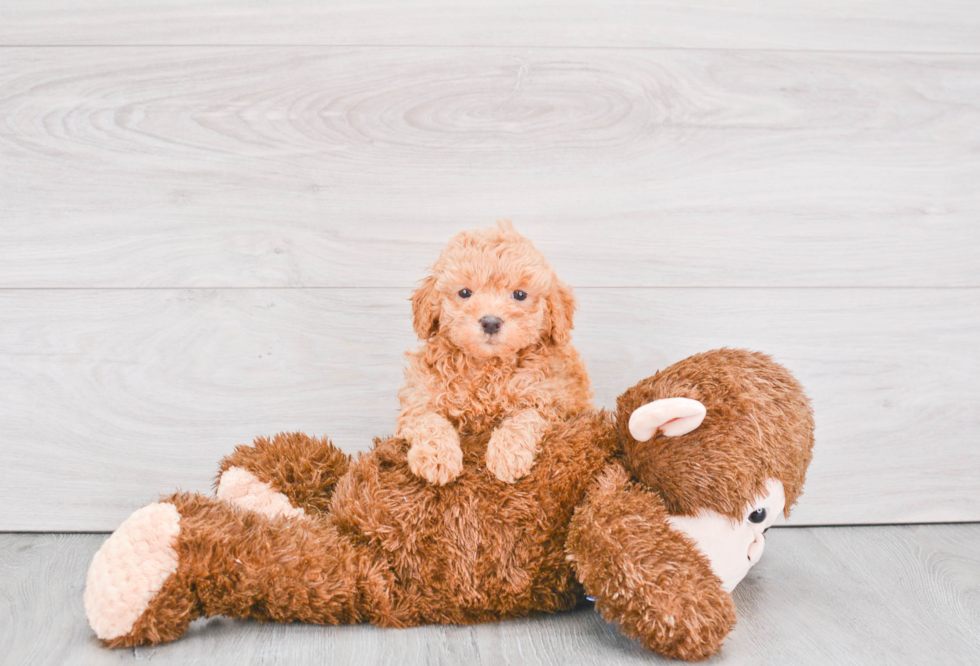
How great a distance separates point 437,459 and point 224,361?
471mm

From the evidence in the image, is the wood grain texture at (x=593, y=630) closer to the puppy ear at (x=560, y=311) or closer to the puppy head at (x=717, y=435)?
the puppy head at (x=717, y=435)

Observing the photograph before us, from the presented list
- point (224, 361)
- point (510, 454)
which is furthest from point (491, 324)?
point (224, 361)

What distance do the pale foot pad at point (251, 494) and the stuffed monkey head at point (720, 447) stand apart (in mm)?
402

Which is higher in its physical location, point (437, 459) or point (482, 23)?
point (482, 23)

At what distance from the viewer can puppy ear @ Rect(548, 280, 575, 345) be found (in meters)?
0.81

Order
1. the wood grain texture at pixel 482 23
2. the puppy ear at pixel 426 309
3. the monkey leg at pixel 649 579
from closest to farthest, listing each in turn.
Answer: the monkey leg at pixel 649 579
the puppy ear at pixel 426 309
the wood grain texture at pixel 482 23

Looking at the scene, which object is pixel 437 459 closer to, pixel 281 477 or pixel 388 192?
pixel 281 477

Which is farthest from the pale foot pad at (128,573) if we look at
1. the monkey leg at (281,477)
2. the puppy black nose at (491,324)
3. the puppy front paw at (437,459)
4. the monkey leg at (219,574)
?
the puppy black nose at (491,324)

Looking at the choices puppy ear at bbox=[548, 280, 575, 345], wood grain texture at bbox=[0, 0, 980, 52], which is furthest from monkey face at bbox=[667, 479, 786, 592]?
wood grain texture at bbox=[0, 0, 980, 52]

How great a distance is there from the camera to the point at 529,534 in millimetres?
775

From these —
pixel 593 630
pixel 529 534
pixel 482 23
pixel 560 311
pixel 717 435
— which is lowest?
pixel 593 630

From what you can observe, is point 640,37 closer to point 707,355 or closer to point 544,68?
point 544,68

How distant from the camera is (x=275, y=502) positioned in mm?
858

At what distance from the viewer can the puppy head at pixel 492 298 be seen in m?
0.77
